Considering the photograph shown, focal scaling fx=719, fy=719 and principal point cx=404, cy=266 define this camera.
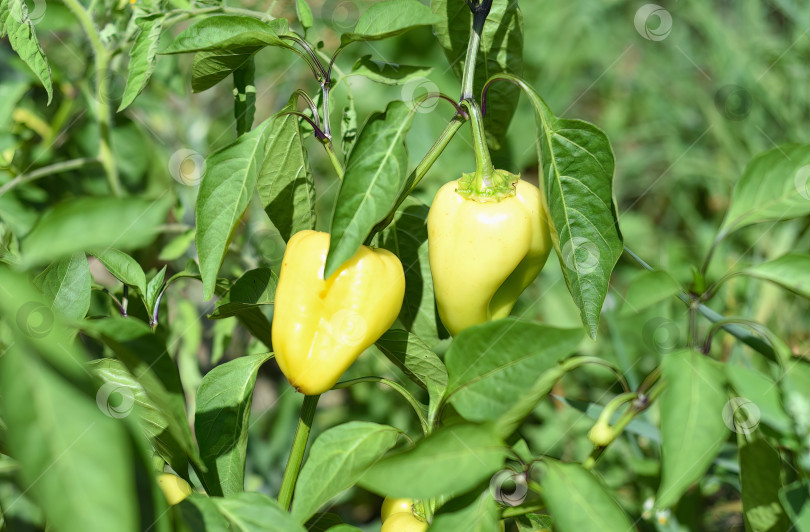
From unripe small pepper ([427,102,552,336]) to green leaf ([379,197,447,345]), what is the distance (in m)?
0.10

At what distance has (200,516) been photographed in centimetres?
44

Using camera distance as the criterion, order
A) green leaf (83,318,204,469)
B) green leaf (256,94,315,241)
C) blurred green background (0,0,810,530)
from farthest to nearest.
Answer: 1. blurred green background (0,0,810,530)
2. green leaf (256,94,315,241)
3. green leaf (83,318,204,469)

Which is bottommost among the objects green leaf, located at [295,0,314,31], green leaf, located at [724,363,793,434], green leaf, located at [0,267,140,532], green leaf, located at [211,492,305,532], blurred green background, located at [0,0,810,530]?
blurred green background, located at [0,0,810,530]

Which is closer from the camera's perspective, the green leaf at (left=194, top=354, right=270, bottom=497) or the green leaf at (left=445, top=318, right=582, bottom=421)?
the green leaf at (left=445, top=318, right=582, bottom=421)

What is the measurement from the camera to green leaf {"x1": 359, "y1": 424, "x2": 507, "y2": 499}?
16.6 inches

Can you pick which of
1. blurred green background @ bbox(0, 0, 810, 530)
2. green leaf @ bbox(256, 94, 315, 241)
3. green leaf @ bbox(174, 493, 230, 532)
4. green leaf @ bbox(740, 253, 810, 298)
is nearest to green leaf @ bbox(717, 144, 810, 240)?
green leaf @ bbox(740, 253, 810, 298)

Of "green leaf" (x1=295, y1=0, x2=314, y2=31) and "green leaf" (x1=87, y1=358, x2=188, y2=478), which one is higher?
"green leaf" (x1=295, y1=0, x2=314, y2=31)

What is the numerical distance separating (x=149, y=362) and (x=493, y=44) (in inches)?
17.1

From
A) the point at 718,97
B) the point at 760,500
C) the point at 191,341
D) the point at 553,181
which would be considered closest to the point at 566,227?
the point at 553,181

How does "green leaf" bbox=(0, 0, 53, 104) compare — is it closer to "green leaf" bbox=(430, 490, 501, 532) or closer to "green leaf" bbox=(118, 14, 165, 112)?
"green leaf" bbox=(118, 14, 165, 112)

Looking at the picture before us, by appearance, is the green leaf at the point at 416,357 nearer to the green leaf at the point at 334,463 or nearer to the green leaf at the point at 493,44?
the green leaf at the point at 334,463

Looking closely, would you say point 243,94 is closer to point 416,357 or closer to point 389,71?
point 389,71

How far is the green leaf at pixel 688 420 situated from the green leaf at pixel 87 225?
33cm

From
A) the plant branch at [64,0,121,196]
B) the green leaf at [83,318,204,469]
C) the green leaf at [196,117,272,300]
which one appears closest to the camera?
the green leaf at [83,318,204,469]
